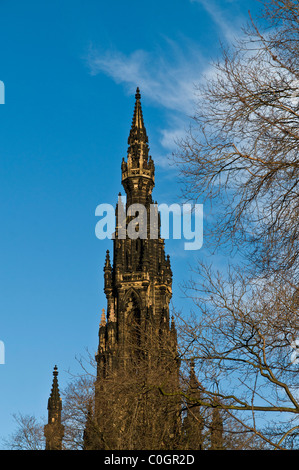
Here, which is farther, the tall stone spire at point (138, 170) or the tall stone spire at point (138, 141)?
the tall stone spire at point (138, 141)

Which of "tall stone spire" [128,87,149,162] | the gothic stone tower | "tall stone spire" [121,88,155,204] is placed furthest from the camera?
"tall stone spire" [128,87,149,162]

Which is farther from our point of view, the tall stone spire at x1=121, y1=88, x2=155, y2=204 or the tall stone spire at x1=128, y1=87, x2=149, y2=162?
the tall stone spire at x1=128, y1=87, x2=149, y2=162

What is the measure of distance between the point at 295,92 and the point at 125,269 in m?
55.1

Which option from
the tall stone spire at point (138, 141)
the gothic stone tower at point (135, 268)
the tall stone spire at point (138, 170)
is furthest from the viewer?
the tall stone spire at point (138, 141)

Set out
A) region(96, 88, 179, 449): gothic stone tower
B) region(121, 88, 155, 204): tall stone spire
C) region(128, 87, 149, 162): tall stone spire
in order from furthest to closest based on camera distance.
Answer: region(128, 87, 149, 162): tall stone spire < region(121, 88, 155, 204): tall stone spire < region(96, 88, 179, 449): gothic stone tower

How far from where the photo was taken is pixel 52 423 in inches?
2106

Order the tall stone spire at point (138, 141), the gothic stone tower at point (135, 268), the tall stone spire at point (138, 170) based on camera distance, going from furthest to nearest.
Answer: the tall stone spire at point (138, 141) → the tall stone spire at point (138, 170) → the gothic stone tower at point (135, 268)

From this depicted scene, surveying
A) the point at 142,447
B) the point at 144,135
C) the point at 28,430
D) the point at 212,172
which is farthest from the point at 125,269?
the point at 212,172

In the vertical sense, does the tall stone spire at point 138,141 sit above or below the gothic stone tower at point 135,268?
above

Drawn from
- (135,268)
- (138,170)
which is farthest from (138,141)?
(135,268)

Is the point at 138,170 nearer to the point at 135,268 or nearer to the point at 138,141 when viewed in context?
the point at 138,141

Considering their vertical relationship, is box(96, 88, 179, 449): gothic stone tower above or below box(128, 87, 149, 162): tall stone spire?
below

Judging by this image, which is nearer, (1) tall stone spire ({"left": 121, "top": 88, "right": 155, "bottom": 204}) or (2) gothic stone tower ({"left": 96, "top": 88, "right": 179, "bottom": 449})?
(2) gothic stone tower ({"left": 96, "top": 88, "right": 179, "bottom": 449})
